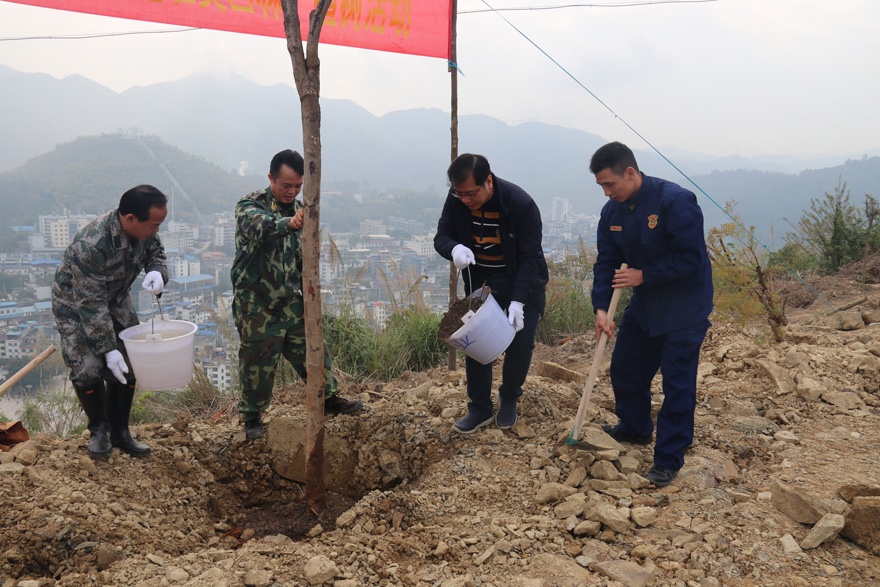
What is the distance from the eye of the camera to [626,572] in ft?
6.70

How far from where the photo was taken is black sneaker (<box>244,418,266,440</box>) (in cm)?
328

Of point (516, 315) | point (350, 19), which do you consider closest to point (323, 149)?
point (350, 19)

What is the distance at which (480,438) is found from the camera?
3098 millimetres

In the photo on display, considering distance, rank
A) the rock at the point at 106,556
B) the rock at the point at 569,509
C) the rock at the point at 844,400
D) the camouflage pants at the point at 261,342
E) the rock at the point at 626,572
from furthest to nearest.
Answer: the rock at the point at 844,400 → the camouflage pants at the point at 261,342 → the rock at the point at 569,509 → the rock at the point at 106,556 → the rock at the point at 626,572

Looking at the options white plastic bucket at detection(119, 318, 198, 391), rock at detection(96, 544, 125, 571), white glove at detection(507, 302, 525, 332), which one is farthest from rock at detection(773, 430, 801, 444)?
rock at detection(96, 544, 125, 571)

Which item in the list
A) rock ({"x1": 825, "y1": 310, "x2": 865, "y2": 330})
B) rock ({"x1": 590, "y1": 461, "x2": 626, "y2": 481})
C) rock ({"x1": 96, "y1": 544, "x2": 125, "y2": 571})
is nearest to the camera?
rock ({"x1": 96, "y1": 544, "x2": 125, "y2": 571})

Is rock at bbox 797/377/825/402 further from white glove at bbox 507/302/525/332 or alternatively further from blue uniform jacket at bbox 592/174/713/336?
→ white glove at bbox 507/302/525/332

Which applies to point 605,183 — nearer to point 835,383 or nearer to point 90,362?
point 835,383

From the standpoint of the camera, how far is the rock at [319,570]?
2.06 meters

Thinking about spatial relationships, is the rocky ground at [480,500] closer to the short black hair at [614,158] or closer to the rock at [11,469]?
the rock at [11,469]

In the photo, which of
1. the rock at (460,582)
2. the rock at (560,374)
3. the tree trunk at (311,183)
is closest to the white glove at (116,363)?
the tree trunk at (311,183)

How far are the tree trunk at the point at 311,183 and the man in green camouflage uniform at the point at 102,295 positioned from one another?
0.79 m

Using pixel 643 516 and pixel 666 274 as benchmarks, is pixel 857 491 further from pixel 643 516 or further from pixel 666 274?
pixel 666 274

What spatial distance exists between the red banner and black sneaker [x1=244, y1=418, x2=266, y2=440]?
2530mm
